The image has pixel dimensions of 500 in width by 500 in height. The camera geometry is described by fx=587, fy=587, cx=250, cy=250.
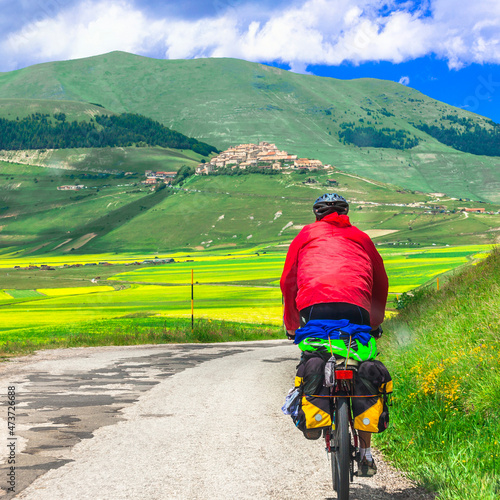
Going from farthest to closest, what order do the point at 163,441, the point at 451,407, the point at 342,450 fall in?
the point at 163,441 < the point at 451,407 < the point at 342,450

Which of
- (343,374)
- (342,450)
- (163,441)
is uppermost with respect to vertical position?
(343,374)

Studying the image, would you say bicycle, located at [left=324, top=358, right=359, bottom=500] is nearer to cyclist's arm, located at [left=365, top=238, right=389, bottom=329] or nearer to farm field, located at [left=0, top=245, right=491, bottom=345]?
cyclist's arm, located at [left=365, top=238, right=389, bottom=329]

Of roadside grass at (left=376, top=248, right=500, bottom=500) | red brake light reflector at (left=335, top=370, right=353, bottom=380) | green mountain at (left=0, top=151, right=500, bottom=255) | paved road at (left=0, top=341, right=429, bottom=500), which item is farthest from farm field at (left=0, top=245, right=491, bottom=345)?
red brake light reflector at (left=335, top=370, right=353, bottom=380)

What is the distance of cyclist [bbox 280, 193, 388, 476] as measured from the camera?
15.1 feet

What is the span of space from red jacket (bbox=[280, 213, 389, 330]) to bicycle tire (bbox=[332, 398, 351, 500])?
2.76ft

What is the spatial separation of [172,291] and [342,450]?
7220 centimetres

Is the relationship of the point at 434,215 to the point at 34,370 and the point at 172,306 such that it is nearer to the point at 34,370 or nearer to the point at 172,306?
the point at 172,306

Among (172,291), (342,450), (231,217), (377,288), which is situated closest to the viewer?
(342,450)

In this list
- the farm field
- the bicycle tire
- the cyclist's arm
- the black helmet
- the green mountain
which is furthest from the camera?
the green mountain

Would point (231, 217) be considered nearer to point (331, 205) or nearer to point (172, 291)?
point (172, 291)

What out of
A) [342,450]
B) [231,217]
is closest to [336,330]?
[342,450]

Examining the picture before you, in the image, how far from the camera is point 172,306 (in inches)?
2386

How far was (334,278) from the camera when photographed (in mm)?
4656

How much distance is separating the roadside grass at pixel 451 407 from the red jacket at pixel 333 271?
4.63 ft
